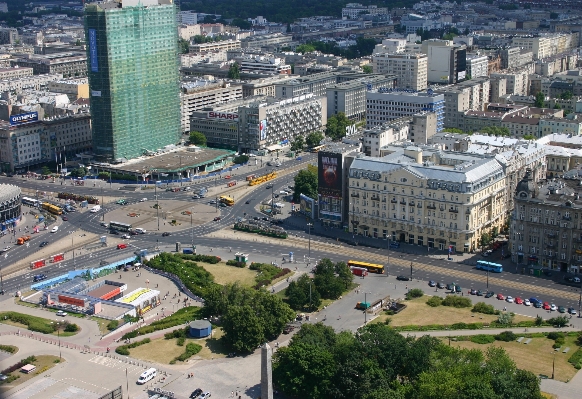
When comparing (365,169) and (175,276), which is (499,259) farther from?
(175,276)

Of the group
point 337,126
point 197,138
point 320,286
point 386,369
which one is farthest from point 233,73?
point 386,369

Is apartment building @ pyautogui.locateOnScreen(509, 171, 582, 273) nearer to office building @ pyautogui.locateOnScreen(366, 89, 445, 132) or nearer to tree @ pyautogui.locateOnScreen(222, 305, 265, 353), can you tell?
tree @ pyautogui.locateOnScreen(222, 305, 265, 353)

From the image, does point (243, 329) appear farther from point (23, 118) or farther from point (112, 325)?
point (23, 118)

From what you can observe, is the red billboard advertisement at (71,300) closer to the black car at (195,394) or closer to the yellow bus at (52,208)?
the black car at (195,394)

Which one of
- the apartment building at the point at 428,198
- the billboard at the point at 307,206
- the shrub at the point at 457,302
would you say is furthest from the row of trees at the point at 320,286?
the billboard at the point at 307,206

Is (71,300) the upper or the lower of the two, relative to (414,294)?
Answer: upper
